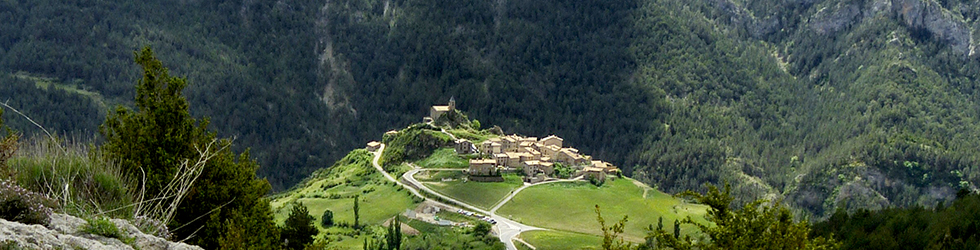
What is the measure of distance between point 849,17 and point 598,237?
139381mm

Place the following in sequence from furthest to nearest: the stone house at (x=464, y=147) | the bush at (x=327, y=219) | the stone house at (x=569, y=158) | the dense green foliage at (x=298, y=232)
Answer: the stone house at (x=464, y=147), the stone house at (x=569, y=158), the bush at (x=327, y=219), the dense green foliage at (x=298, y=232)

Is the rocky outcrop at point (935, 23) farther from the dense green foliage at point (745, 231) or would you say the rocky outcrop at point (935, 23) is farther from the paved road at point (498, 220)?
the dense green foliage at point (745, 231)

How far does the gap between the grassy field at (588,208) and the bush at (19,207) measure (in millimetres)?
63978

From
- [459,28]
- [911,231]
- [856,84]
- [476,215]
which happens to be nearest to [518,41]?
[459,28]

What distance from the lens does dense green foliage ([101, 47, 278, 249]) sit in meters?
18.2

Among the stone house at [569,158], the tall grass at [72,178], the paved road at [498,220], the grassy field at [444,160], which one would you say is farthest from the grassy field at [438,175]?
the tall grass at [72,178]

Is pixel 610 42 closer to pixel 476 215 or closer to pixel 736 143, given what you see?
pixel 736 143

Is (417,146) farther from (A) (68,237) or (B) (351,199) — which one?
(A) (68,237)

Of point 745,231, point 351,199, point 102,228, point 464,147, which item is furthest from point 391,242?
point 102,228

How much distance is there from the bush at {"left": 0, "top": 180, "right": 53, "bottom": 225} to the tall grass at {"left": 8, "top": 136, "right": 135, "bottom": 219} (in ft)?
4.47

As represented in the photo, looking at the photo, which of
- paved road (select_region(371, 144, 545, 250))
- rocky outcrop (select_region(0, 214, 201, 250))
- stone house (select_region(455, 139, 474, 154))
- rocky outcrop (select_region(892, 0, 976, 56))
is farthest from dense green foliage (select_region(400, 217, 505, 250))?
rocky outcrop (select_region(892, 0, 976, 56))

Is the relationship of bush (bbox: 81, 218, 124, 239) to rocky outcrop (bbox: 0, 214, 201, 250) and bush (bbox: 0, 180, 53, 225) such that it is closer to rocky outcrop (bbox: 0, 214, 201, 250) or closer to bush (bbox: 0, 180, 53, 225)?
rocky outcrop (bbox: 0, 214, 201, 250)

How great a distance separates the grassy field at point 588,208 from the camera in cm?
7775

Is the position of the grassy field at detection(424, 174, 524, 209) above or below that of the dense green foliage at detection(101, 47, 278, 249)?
below
